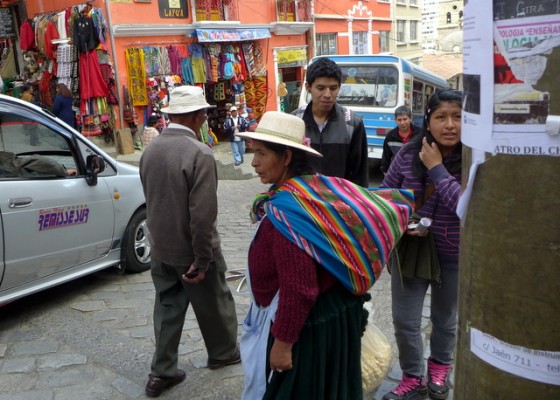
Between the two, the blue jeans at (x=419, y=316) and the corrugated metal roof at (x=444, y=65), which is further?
the corrugated metal roof at (x=444, y=65)

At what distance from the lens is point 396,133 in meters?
6.95

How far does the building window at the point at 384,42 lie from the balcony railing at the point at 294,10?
27.7 ft

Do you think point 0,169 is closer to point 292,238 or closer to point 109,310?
point 109,310

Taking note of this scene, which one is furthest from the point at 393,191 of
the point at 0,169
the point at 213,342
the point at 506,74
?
the point at 0,169

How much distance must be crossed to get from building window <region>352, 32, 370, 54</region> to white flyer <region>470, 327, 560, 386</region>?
77.1ft

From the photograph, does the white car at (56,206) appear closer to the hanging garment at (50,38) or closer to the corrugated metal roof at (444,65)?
the hanging garment at (50,38)

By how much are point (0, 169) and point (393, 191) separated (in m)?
3.09

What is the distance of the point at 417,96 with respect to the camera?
39.2ft

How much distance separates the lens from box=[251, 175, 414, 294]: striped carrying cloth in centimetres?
184

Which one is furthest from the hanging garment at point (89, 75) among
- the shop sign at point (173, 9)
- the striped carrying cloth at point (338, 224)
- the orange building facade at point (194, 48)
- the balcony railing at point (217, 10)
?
the striped carrying cloth at point (338, 224)

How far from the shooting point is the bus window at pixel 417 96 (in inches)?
456

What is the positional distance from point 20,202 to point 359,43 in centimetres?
2251

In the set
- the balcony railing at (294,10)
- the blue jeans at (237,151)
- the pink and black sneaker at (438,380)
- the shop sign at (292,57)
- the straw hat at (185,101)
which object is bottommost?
the pink and black sneaker at (438,380)

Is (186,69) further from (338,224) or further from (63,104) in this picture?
(338,224)
